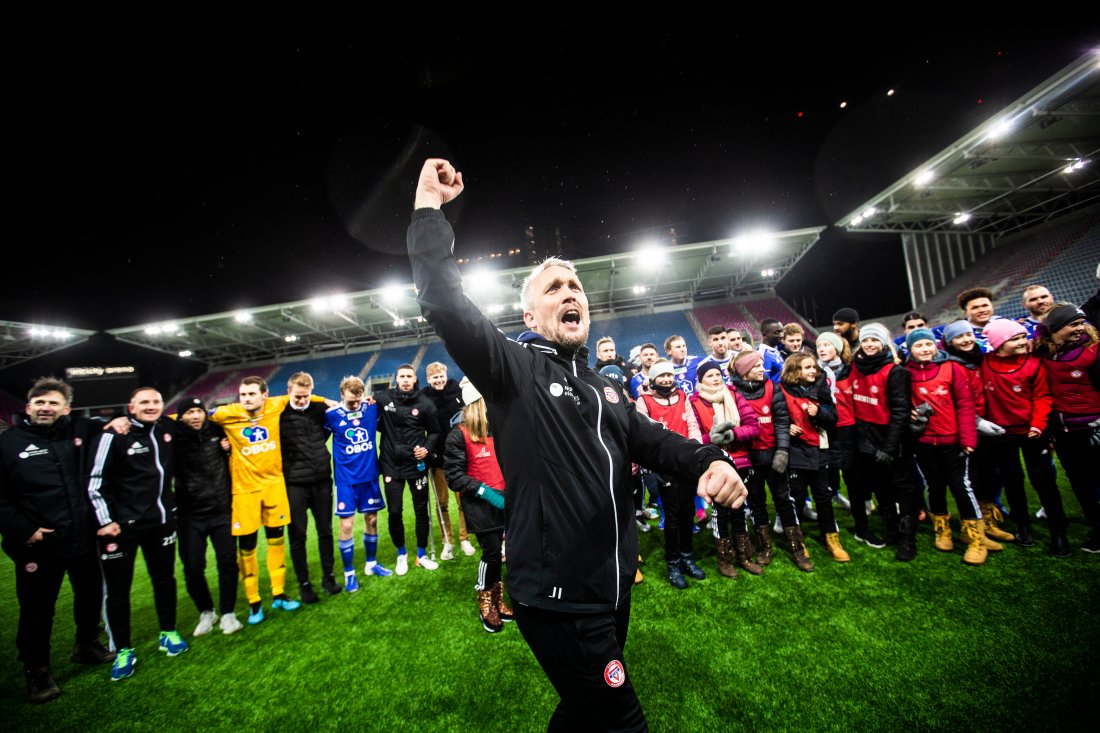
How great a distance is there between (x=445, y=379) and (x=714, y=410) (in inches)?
140

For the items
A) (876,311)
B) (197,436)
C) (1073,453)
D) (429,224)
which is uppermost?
(876,311)

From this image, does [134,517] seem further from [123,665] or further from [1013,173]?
[1013,173]

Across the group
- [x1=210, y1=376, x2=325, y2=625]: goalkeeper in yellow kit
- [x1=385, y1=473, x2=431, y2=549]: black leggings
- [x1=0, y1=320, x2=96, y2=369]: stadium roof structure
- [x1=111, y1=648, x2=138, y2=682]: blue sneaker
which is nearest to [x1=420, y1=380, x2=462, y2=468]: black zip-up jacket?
[x1=385, y1=473, x2=431, y2=549]: black leggings

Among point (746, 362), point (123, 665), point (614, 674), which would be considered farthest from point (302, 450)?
point (746, 362)

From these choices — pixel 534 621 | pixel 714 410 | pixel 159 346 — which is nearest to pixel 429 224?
pixel 534 621

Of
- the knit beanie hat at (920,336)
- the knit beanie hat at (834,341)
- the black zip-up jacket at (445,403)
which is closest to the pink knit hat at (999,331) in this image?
the knit beanie hat at (920,336)

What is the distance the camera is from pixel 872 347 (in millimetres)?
4113

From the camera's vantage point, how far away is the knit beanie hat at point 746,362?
4137mm

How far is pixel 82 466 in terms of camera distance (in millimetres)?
3498

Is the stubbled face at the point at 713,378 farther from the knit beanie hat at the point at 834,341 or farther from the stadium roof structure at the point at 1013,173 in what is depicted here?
the stadium roof structure at the point at 1013,173

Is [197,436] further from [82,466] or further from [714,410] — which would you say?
[714,410]

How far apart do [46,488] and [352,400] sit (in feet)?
7.99

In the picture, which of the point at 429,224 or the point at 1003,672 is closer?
the point at 429,224

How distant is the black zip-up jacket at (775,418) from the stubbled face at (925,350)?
133cm
